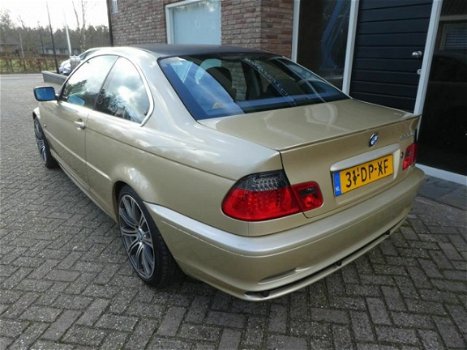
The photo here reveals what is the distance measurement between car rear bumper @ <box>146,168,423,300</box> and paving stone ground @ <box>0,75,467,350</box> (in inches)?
14.7

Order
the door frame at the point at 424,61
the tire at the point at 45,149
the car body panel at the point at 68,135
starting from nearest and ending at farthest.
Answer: the car body panel at the point at 68,135, the door frame at the point at 424,61, the tire at the point at 45,149

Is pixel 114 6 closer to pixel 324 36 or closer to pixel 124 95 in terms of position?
pixel 324 36

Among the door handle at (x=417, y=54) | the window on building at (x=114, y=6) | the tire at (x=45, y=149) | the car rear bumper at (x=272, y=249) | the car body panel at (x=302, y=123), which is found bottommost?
the tire at (x=45, y=149)

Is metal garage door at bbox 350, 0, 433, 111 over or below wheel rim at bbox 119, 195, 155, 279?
Answer: over

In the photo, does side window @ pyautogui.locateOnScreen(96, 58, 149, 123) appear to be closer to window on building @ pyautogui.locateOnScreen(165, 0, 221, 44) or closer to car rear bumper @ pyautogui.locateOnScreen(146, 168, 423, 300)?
car rear bumper @ pyautogui.locateOnScreen(146, 168, 423, 300)

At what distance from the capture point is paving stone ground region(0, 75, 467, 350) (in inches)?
78.7

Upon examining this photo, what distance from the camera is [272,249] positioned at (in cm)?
164

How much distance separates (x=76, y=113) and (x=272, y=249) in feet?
7.56

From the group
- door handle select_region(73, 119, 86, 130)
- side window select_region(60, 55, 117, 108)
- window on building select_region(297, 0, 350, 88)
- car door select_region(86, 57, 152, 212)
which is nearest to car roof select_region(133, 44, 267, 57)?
car door select_region(86, 57, 152, 212)

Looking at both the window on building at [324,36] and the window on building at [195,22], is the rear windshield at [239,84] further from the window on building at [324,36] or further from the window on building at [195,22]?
the window on building at [195,22]

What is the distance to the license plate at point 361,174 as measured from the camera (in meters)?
1.84

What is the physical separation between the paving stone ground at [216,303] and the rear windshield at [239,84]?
3.92 ft

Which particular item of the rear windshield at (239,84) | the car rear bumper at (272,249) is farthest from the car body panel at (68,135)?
the car rear bumper at (272,249)

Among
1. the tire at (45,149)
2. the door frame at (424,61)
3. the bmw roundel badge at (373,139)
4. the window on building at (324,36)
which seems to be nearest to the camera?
the bmw roundel badge at (373,139)
